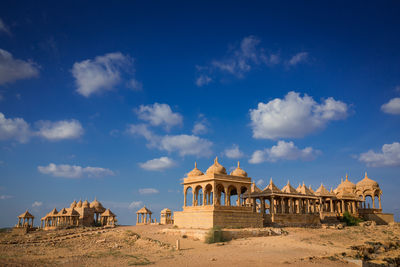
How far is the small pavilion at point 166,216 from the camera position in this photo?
155 feet

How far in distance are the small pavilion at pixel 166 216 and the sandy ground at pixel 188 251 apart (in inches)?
685

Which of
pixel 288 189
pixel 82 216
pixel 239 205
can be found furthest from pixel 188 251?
pixel 82 216

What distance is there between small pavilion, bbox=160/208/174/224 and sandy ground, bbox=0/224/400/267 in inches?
685

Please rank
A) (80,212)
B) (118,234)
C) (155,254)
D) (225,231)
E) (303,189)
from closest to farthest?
(155,254) < (225,231) < (118,234) < (303,189) < (80,212)

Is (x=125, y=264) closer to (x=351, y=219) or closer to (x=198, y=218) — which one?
(x=198, y=218)

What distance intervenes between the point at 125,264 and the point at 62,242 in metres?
13.6

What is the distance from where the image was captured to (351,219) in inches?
1574

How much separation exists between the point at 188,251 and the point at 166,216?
29.2 meters

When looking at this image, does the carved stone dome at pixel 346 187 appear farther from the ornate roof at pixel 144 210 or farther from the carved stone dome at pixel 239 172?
the ornate roof at pixel 144 210

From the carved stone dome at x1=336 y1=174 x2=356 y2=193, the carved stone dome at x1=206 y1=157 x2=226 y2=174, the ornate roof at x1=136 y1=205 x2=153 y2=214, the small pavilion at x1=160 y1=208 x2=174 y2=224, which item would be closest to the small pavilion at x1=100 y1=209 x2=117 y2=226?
the ornate roof at x1=136 y1=205 x2=153 y2=214

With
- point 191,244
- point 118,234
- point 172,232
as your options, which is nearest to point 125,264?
point 191,244

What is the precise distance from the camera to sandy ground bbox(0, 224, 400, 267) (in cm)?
1758

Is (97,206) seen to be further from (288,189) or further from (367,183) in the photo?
(367,183)

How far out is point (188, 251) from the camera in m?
20.7
